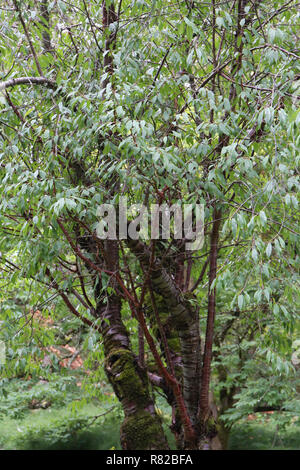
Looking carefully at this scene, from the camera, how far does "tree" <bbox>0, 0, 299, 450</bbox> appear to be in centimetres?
239

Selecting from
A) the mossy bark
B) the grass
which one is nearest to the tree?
the mossy bark

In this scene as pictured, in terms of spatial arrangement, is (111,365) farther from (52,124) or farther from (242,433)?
(242,433)

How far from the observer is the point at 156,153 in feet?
7.13

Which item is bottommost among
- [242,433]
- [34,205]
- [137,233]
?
[242,433]

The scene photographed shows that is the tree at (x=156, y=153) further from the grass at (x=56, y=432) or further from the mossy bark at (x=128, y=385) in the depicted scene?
the grass at (x=56, y=432)

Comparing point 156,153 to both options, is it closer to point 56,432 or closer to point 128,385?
point 128,385

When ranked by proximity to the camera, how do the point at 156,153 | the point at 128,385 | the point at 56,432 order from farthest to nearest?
the point at 56,432, the point at 128,385, the point at 156,153

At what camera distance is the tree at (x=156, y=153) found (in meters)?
2.39

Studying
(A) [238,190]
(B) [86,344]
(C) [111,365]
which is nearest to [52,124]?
(A) [238,190]

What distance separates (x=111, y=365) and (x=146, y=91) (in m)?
2.16

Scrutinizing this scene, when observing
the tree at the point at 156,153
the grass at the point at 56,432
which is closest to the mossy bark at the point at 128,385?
the tree at the point at 156,153

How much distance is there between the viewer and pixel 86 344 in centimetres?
293

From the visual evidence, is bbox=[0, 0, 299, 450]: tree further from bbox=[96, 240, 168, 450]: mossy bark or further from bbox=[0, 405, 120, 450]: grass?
bbox=[0, 405, 120, 450]: grass

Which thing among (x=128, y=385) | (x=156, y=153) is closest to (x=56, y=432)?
(x=128, y=385)
